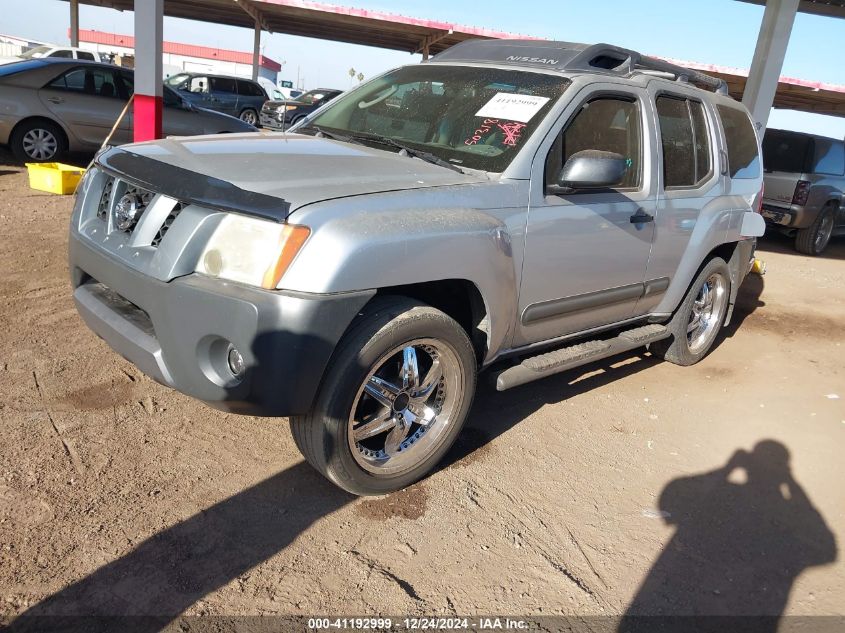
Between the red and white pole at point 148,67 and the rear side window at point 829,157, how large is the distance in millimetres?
9337

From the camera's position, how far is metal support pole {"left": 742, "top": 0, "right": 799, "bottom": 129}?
9.95 meters

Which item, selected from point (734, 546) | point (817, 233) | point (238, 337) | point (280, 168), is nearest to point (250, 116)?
point (817, 233)

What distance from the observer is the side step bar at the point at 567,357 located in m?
3.45

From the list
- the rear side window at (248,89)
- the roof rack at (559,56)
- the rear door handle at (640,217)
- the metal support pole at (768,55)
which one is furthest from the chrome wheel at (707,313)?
the rear side window at (248,89)

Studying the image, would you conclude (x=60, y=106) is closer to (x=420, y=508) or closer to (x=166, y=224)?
(x=166, y=224)

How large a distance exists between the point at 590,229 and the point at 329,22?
23.7 m

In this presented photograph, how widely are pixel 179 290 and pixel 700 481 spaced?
2.74m

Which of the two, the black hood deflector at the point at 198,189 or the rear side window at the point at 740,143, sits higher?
the rear side window at the point at 740,143

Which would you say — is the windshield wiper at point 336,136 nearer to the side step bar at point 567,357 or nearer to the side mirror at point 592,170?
the side mirror at point 592,170

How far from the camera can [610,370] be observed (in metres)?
5.07

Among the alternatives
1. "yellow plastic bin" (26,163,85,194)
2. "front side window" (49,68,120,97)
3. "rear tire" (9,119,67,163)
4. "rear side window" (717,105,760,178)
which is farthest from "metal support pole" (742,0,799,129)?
"rear tire" (9,119,67,163)

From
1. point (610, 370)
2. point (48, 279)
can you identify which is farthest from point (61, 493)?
point (610, 370)

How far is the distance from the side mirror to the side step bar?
3.03 feet

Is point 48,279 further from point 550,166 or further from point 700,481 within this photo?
point 700,481
